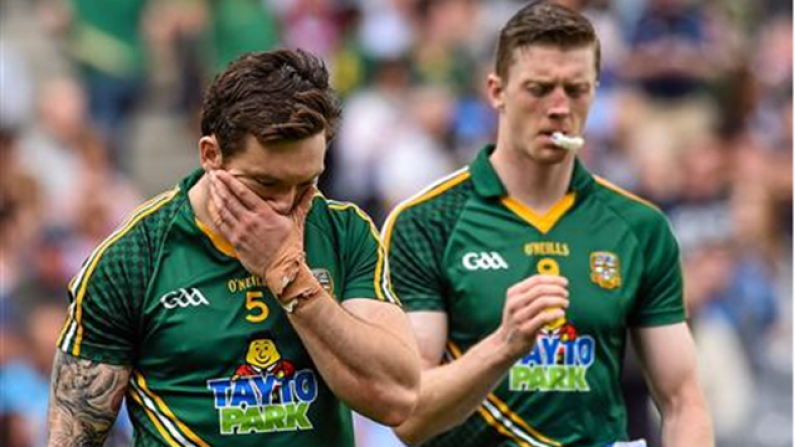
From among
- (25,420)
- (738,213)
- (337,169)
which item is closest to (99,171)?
(337,169)

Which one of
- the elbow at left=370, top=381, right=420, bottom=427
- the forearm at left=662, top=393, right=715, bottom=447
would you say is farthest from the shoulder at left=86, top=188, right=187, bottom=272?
the forearm at left=662, top=393, right=715, bottom=447

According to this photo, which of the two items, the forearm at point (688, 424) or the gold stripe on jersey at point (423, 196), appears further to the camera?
the gold stripe on jersey at point (423, 196)

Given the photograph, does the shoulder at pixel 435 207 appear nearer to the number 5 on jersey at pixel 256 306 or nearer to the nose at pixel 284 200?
the number 5 on jersey at pixel 256 306

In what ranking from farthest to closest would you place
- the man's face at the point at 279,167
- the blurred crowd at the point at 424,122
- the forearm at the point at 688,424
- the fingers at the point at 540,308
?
1. the blurred crowd at the point at 424,122
2. the forearm at the point at 688,424
3. the fingers at the point at 540,308
4. the man's face at the point at 279,167

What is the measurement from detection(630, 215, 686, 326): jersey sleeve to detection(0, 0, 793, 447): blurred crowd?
210 inches

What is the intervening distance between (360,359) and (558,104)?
1710mm

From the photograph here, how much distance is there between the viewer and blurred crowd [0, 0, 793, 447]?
40.1 ft

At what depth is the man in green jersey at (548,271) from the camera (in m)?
6.46

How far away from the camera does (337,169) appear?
44.6 ft

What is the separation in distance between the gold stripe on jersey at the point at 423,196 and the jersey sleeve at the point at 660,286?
0.72 metres

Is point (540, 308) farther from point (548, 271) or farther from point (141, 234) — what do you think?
point (141, 234)

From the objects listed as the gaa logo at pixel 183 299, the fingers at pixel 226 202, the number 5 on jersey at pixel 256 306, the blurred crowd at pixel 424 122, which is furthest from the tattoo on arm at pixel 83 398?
the blurred crowd at pixel 424 122

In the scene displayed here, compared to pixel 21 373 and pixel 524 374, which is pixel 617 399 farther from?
pixel 21 373

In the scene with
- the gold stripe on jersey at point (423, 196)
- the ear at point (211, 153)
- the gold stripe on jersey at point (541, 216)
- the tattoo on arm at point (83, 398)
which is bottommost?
the tattoo on arm at point (83, 398)
